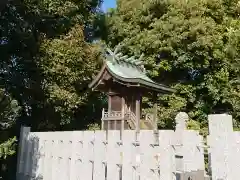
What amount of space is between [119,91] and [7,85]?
4.36 metres

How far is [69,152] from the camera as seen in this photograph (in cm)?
745

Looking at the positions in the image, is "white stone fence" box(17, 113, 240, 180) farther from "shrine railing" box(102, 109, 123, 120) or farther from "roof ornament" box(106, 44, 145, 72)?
"roof ornament" box(106, 44, 145, 72)

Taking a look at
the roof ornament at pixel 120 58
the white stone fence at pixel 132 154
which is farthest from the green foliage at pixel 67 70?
the white stone fence at pixel 132 154

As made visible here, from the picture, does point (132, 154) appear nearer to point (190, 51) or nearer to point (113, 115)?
point (113, 115)

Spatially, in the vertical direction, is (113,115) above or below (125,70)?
below

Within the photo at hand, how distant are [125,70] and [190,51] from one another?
5.96 m

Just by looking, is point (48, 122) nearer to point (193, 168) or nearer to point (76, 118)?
point (76, 118)

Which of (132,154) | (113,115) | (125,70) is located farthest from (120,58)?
(132,154)

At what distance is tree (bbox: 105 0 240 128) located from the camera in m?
14.9

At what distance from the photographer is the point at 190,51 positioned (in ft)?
50.6

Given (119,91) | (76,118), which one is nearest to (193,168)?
(119,91)

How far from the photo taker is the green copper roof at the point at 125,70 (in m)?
9.96

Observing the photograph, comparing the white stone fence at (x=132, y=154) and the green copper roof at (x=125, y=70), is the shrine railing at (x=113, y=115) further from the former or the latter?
the white stone fence at (x=132, y=154)

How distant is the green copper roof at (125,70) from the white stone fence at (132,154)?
314 centimetres
